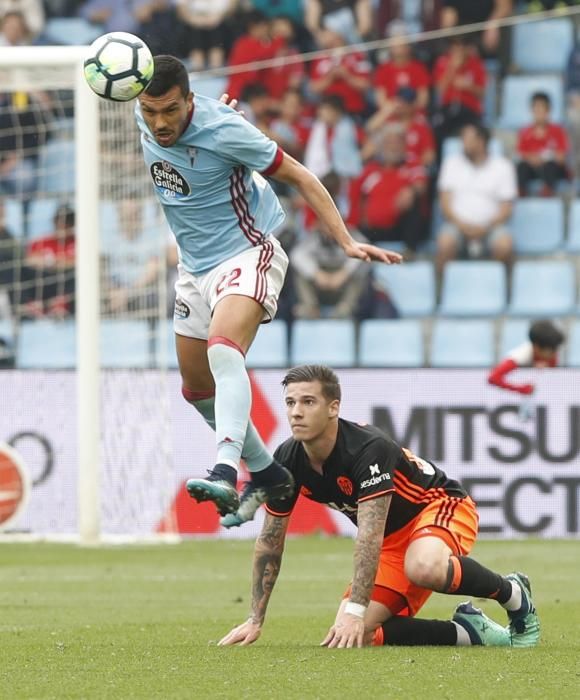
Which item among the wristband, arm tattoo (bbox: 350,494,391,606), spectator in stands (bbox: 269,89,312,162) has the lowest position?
the wristband

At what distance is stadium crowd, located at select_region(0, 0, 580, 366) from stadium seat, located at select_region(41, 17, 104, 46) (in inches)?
21.2

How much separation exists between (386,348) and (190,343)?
9.15 metres

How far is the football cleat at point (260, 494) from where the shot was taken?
6.84 metres

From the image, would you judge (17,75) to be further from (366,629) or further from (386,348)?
(366,629)

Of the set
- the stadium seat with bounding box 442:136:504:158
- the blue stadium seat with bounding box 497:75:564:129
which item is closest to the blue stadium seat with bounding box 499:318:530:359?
the stadium seat with bounding box 442:136:504:158

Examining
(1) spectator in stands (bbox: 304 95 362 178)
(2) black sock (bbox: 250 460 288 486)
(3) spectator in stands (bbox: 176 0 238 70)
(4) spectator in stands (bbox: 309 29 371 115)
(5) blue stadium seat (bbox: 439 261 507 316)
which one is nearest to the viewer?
(2) black sock (bbox: 250 460 288 486)

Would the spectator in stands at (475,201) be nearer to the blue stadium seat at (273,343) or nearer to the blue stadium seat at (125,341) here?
the blue stadium seat at (273,343)

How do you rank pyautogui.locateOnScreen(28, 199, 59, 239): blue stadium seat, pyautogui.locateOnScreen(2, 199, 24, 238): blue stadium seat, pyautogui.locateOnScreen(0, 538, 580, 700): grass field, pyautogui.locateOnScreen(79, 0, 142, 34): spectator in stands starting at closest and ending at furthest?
pyautogui.locateOnScreen(0, 538, 580, 700): grass field
pyautogui.locateOnScreen(28, 199, 59, 239): blue stadium seat
pyautogui.locateOnScreen(2, 199, 24, 238): blue stadium seat
pyautogui.locateOnScreen(79, 0, 142, 34): spectator in stands

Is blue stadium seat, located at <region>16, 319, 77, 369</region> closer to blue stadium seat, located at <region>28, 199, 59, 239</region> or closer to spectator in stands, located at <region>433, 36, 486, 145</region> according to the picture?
blue stadium seat, located at <region>28, 199, 59, 239</region>

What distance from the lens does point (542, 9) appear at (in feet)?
59.8

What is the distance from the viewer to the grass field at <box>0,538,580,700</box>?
538 centimetres

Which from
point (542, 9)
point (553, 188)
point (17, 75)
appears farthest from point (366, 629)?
point (542, 9)

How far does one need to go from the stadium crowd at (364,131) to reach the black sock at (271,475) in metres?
9.34

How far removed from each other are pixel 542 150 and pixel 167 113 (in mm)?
11019
